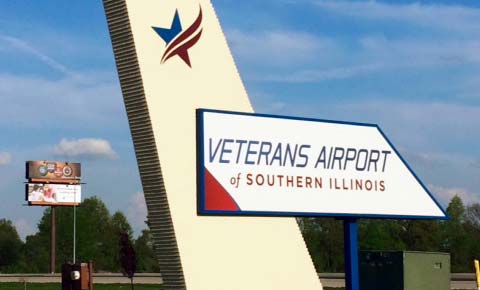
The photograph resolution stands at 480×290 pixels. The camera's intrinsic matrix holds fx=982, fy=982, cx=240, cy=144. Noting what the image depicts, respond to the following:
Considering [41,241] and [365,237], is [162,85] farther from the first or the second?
[41,241]

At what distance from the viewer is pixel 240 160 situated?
65.6 ft

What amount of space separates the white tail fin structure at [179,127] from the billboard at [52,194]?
85.3 metres

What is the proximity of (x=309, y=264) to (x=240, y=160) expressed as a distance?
10.5ft

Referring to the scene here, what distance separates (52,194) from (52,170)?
2585 millimetres

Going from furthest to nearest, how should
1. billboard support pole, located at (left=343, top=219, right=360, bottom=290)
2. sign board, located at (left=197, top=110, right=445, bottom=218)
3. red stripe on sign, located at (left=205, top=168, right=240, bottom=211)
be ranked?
billboard support pole, located at (left=343, top=219, right=360, bottom=290)
sign board, located at (left=197, top=110, right=445, bottom=218)
red stripe on sign, located at (left=205, top=168, right=240, bottom=211)

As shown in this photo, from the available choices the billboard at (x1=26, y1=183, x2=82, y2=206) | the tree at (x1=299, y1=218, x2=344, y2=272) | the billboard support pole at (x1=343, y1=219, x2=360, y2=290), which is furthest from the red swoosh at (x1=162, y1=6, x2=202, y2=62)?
the tree at (x1=299, y1=218, x2=344, y2=272)

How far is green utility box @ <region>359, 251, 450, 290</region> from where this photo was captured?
942 inches

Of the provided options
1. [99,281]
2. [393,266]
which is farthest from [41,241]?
[393,266]

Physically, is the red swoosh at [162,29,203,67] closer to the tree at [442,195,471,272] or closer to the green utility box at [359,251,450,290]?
the green utility box at [359,251,450,290]

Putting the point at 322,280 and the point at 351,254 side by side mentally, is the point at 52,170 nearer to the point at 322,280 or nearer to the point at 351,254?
the point at 322,280

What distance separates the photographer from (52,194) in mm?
105250

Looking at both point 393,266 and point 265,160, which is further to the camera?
point 393,266

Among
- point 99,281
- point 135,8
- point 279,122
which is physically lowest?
point 99,281

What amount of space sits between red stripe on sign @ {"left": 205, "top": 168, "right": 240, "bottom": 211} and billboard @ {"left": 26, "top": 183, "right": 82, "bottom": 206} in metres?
86.2
